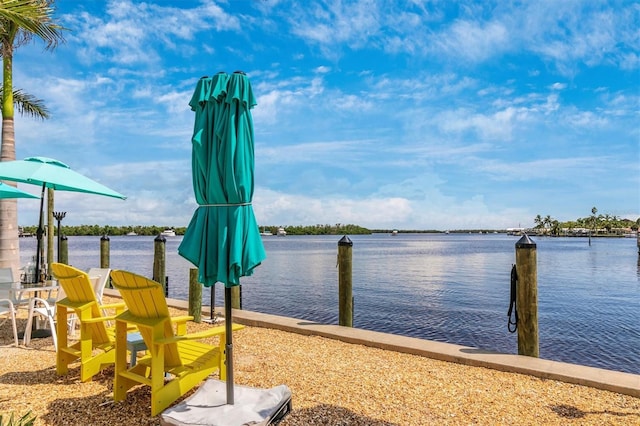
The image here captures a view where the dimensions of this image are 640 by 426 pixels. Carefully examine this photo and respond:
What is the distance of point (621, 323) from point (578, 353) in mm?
4048

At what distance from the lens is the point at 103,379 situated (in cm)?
458

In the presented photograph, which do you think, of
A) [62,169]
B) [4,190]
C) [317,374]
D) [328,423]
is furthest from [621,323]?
[4,190]

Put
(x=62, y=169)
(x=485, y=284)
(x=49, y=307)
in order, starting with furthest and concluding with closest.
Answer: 1. (x=485, y=284)
2. (x=62, y=169)
3. (x=49, y=307)

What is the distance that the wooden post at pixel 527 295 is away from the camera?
5.76 meters

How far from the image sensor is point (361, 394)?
4.21 metres

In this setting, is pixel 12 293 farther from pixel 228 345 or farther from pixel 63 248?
pixel 63 248

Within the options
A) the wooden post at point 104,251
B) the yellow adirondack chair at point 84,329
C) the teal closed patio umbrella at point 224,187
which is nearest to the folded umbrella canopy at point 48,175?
the yellow adirondack chair at point 84,329

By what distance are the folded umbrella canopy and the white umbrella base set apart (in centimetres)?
368

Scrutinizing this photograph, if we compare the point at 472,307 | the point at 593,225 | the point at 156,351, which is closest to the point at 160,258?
the point at 156,351

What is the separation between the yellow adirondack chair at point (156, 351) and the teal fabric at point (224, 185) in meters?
0.69

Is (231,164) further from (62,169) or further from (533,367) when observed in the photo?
(62,169)

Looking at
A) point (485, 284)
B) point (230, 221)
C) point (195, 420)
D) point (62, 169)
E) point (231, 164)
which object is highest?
point (62, 169)

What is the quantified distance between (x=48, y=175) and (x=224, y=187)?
410cm

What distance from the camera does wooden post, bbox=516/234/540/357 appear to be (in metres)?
5.76
